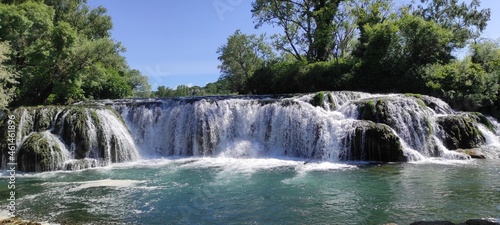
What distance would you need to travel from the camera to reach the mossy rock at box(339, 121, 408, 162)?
50.0 feet

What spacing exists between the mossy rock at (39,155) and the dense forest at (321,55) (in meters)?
2.00

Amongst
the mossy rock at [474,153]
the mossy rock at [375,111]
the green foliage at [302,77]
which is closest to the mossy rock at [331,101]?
the mossy rock at [375,111]

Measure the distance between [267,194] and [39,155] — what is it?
1015 centimetres

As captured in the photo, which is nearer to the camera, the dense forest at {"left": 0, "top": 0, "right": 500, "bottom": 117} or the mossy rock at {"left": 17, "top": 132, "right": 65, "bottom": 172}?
the mossy rock at {"left": 17, "top": 132, "right": 65, "bottom": 172}

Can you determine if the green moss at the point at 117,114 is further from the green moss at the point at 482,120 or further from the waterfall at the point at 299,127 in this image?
the green moss at the point at 482,120

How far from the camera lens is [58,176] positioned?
13719 millimetres

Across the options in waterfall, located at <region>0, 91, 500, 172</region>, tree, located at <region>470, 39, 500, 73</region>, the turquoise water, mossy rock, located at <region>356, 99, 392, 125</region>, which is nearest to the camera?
the turquoise water

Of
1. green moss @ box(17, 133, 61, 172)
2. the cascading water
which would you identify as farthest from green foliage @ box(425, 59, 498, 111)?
green moss @ box(17, 133, 61, 172)

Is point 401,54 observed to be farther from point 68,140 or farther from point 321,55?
point 68,140

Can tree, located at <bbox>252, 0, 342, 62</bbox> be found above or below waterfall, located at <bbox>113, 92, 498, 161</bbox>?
above

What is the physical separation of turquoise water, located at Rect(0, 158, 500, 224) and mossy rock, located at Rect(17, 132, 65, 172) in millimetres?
816

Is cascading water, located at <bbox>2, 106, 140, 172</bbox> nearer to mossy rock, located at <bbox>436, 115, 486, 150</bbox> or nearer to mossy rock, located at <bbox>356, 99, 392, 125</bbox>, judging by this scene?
mossy rock, located at <bbox>356, 99, 392, 125</bbox>

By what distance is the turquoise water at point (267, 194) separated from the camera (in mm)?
8281

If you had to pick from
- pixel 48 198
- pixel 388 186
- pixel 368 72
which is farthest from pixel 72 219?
pixel 368 72
